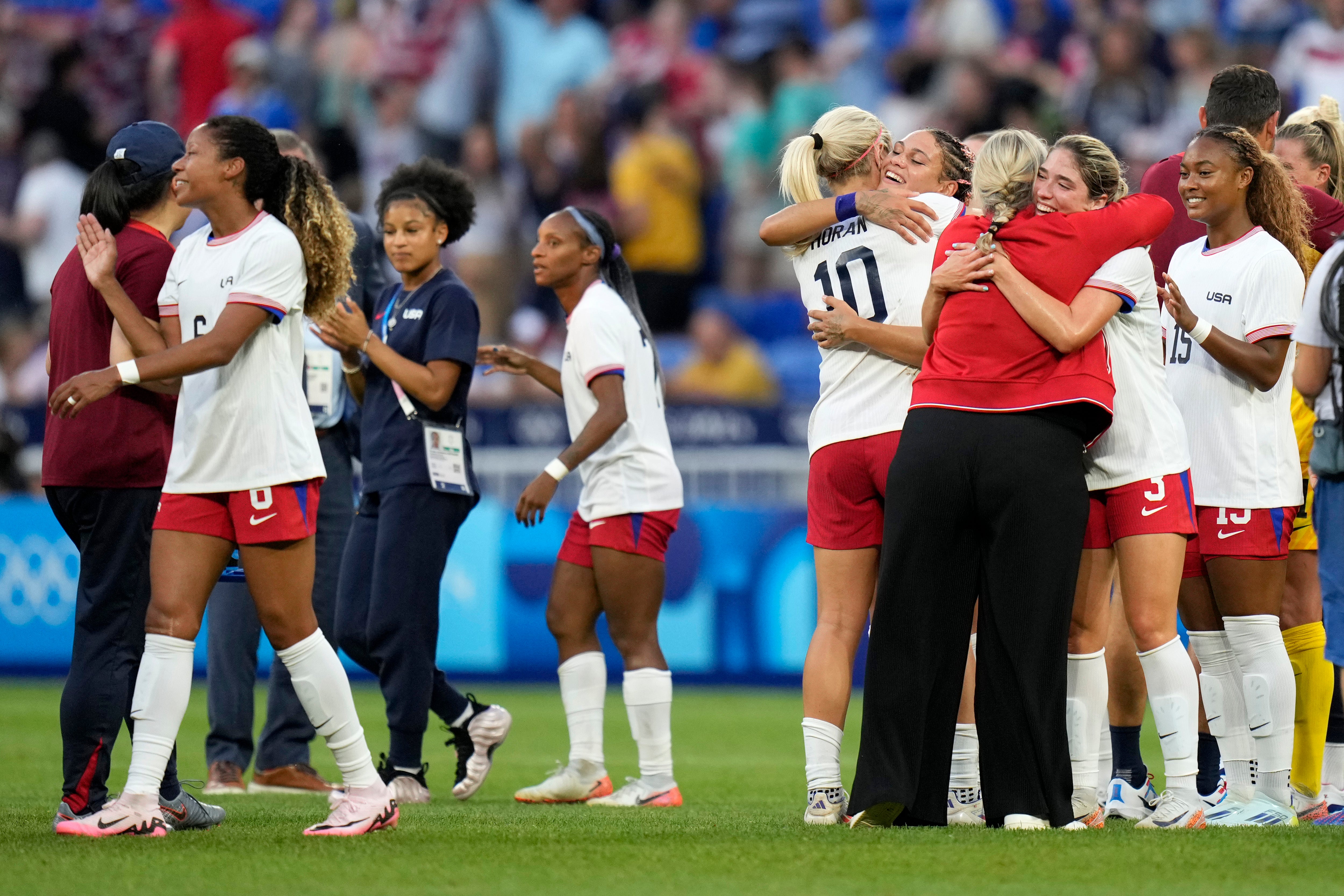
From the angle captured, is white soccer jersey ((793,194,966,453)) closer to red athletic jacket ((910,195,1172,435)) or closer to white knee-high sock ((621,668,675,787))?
red athletic jacket ((910,195,1172,435))

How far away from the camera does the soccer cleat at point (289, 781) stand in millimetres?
6828

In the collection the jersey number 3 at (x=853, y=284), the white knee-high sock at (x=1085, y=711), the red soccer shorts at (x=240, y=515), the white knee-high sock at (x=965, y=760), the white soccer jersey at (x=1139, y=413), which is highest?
the jersey number 3 at (x=853, y=284)

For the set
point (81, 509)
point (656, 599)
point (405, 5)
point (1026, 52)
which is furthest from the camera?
point (405, 5)

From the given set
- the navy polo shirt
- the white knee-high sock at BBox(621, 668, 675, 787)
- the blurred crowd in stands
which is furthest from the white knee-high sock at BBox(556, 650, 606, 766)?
the blurred crowd in stands

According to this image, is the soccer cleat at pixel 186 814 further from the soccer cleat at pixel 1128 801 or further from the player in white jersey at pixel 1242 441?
the player in white jersey at pixel 1242 441

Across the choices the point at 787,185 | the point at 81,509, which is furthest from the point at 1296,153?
the point at 81,509

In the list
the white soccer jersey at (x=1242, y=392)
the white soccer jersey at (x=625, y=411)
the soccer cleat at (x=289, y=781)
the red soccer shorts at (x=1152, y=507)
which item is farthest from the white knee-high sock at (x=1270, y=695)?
the soccer cleat at (x=289, y=781)

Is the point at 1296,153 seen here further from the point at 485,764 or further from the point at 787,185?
the point at 485,764

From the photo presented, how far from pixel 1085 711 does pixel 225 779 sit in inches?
144

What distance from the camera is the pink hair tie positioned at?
544cm

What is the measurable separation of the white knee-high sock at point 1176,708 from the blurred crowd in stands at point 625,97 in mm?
8386

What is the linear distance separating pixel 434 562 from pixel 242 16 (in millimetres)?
12398

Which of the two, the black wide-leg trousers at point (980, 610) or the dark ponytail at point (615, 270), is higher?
the dark ponytail at point (615, 270)

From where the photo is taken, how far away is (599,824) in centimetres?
530
